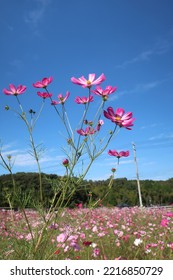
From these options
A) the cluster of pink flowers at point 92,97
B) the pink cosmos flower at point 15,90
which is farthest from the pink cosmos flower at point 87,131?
the pink cosmos flower at point 15,90

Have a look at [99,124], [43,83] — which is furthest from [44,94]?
[99,124]

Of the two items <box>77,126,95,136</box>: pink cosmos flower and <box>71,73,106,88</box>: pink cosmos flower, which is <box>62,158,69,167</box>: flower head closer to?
<box>77,126,95,136</box>: pink cosmos flower

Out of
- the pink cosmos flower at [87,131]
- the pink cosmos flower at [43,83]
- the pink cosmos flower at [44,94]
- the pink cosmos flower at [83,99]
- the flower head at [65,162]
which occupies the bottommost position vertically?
the flower head at [65,162]

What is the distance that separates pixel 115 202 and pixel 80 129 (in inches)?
801

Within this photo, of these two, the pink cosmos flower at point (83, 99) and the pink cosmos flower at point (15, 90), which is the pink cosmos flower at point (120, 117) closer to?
the pink cosmos flower at point (83, 99)

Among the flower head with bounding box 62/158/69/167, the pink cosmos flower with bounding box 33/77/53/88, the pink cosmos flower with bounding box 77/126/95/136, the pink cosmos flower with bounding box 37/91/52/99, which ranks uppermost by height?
the pink cosmos flower with bounding box 33/77/53/88

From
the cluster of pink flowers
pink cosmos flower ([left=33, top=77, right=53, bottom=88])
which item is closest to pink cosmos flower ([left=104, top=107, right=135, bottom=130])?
the cluster of pink flowers

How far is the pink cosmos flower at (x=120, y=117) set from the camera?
1.68m

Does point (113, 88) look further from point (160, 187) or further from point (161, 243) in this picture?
point (160, 187)

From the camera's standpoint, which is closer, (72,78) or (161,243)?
(72,78)

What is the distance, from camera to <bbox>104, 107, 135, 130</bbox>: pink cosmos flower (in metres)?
1.68

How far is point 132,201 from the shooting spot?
22.1 metres
